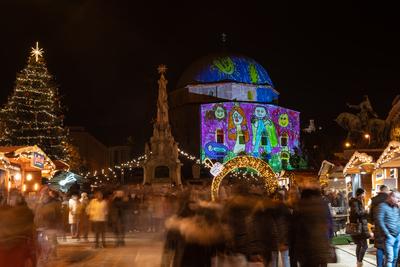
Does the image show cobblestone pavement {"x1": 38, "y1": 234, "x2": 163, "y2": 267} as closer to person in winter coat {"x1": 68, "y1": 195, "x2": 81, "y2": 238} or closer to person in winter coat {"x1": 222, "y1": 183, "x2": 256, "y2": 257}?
person in winter coat {"x1": 68, "y1": 195, "x2": 81, "y2": 238}

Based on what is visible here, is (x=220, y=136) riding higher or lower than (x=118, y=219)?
higher

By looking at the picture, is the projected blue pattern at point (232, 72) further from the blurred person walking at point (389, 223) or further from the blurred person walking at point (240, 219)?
the blurred person walking at point (240, 219)

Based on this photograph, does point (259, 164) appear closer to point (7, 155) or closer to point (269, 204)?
point (7, 155)

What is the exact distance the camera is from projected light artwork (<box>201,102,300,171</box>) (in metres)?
70.9

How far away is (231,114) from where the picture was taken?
2820 inches

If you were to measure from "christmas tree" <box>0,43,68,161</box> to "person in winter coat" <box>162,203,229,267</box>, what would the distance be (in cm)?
3447

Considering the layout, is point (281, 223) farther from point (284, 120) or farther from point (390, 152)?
point (284, 120)

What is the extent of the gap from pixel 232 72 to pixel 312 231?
6841 centimetres

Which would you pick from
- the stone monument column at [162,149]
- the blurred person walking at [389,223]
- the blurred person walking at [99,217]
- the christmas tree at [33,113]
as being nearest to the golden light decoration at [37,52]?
the christmas tree at [33,113]

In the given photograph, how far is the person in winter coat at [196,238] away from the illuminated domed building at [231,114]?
199 feet

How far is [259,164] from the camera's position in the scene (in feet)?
87.0

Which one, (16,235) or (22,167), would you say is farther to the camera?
(22,167)

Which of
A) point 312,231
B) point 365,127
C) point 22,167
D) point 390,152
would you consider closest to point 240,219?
point 312,231

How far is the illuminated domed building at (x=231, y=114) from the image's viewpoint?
7106 cm
